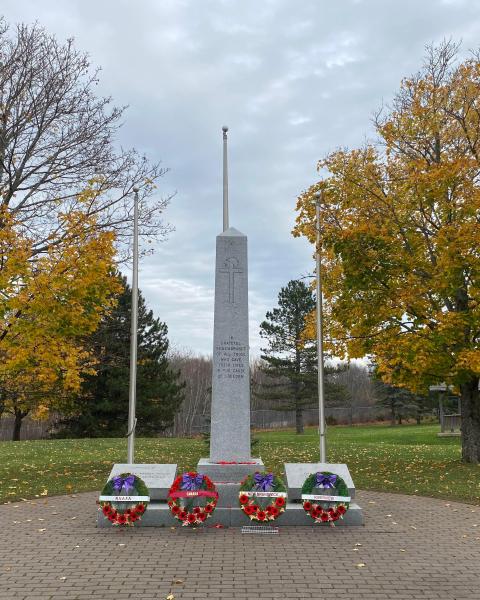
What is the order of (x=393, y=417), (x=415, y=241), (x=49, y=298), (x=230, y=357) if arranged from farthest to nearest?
(x=393, y=417)
(x=415, y=241)
(x=49, y=298)
(x=230, y=357)

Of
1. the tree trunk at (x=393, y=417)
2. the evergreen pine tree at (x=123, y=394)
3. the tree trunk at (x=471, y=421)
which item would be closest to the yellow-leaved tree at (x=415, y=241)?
the tree trunk at (x=471, y=421)

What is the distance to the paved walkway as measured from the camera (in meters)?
5.48

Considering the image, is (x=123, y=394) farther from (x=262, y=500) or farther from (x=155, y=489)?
(x=262, y=500)

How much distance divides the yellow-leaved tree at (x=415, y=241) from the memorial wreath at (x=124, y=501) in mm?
7238

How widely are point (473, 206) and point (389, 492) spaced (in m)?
6.27

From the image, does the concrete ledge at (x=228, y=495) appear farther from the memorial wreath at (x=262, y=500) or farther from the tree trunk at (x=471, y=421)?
the tree trunk at (x=471, y=421)

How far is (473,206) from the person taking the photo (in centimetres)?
1287

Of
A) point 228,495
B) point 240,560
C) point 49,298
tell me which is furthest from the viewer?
point 49,298

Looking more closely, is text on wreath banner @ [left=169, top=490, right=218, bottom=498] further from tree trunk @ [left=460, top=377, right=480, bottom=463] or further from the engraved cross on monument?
tree trunk @ [left=460, top=377, right=480, bottom=463]

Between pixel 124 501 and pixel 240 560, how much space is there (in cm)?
226

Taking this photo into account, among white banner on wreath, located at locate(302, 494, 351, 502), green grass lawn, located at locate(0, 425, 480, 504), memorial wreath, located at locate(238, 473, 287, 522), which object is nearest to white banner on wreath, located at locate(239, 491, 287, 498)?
memorial wreath, located at locate(238, 473, 287, 522)

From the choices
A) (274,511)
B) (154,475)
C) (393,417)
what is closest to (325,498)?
(274,511)

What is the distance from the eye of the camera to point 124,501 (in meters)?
8.15

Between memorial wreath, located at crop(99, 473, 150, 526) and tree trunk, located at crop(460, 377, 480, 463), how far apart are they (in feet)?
32.1
